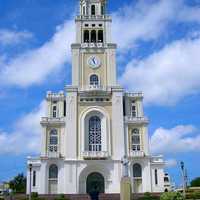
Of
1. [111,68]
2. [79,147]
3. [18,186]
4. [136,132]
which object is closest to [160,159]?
[136,132]

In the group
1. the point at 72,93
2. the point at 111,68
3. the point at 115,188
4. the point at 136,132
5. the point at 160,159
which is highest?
the point at 111,68

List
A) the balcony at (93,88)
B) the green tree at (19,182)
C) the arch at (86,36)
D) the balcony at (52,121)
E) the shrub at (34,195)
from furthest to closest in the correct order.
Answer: the green tree at (19,182) < the arch at (86,36) < the balcony at (93,88) < the balcony at (52,121) < the shrub at (34,195)

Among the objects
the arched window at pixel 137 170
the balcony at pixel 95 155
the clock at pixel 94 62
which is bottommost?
the arched window at pixel 137 170

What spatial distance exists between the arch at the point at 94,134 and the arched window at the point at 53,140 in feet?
14.9

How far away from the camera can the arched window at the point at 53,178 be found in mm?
48719

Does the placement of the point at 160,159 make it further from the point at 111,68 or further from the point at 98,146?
the point at 111,68

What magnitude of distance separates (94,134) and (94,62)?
11.0 m

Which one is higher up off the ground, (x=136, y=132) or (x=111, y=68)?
(x=111, y=68)

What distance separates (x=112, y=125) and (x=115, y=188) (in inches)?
331

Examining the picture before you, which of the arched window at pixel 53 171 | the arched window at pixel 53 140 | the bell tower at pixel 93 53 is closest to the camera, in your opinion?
the arched window at pixel 53 171

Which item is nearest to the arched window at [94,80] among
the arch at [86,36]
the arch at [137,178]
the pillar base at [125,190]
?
the arch at [86,36]

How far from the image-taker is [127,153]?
49.4 m

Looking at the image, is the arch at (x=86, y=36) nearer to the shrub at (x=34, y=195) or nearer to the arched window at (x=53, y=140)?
the arched window at (x=53, y=140)

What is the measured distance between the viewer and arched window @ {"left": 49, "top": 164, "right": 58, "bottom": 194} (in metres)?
48.7
